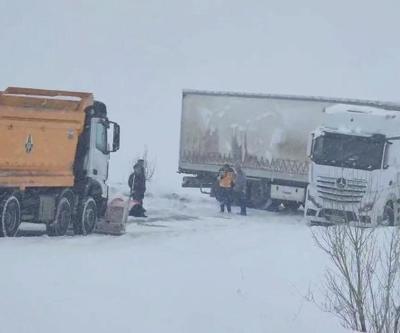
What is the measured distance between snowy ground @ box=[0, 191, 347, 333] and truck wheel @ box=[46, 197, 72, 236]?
0.31 meters

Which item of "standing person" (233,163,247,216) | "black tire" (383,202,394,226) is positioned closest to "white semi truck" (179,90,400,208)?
"standing person" (233,163,247,216)

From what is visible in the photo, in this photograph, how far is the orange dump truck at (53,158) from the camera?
1565 centimetres

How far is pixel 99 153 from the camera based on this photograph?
1808 centimetres

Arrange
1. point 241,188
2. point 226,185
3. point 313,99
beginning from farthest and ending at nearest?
point 313,99 < point 241,188 < point 226,185

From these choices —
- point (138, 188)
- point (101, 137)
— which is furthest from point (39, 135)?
point (138, 188)

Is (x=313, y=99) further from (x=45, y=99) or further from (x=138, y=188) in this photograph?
(x=45, y=99)

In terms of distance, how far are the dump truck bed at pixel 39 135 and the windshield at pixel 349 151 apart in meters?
6.38

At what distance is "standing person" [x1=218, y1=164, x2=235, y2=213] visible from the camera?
24.9m

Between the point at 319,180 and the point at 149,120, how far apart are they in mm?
50327

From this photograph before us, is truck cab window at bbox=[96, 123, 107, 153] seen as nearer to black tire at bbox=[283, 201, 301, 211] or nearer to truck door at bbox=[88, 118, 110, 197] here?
truck door at bbox=[88, 118, 110, 197]

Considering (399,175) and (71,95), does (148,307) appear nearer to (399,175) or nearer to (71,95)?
(71,95)

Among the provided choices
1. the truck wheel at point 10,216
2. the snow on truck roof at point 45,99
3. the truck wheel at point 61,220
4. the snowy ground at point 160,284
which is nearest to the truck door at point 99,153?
the snow on truck roof at point 45,99

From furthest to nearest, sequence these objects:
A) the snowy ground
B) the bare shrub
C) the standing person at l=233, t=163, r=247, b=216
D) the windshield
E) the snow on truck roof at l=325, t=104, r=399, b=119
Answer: the standing person at l=233, t=163, r=247, b=216 → the snow on truck roof at l=325, t=104, r=399, b=119 → the windshield → the bare shrub → the snowy ground

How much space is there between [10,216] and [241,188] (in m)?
10.5
